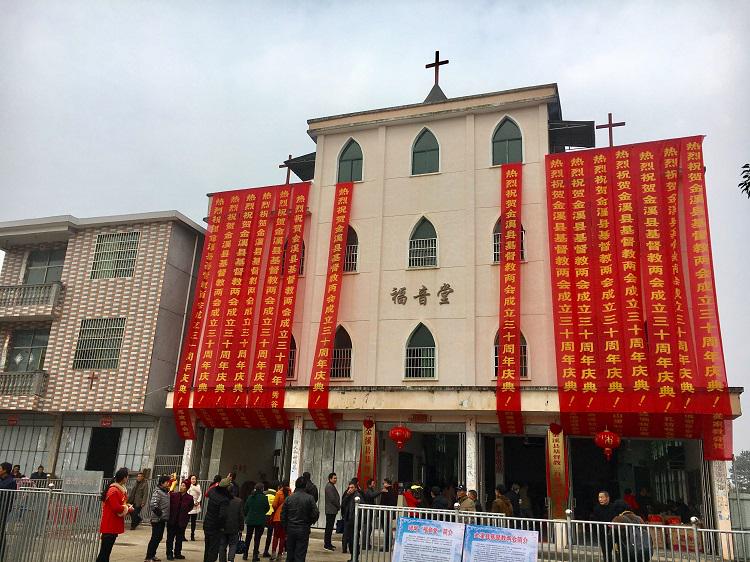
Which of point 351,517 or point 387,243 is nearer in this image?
point 351,517

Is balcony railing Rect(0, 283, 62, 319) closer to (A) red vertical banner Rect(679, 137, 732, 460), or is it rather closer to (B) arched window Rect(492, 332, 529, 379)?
(B) arched window Rect(492, 332, 529, 379)

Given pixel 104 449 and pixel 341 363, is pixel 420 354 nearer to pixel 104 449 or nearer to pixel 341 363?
pixel 341 363

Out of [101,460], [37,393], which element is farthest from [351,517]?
[37,393]

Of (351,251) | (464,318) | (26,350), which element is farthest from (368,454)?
(26,350)

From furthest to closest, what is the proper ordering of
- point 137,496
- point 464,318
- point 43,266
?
point 43,266, point 464,318, point 137,496

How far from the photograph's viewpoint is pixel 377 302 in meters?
18.4

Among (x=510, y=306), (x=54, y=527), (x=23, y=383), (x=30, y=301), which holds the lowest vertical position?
(x=54, y=527)

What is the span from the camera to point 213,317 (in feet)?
63.6

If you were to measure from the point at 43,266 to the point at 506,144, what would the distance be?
54.1 ft

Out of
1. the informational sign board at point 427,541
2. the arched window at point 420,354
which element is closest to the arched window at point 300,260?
the arched window at point 420,354

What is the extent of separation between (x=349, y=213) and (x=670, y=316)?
912cm

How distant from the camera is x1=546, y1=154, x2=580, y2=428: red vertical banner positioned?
15516 millimetres

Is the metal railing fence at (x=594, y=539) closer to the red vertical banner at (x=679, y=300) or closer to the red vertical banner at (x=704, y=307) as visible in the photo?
the red vertical banner at (x=679, y=300)

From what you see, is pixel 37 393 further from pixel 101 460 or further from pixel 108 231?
pixel 108 231
